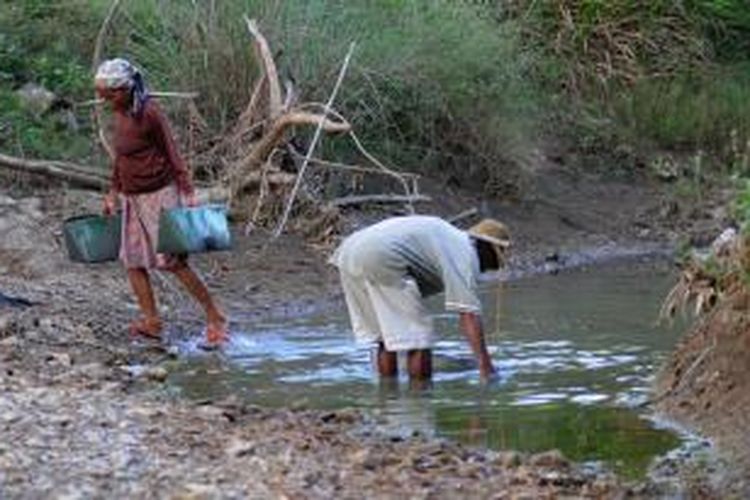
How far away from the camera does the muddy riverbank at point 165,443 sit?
673cm

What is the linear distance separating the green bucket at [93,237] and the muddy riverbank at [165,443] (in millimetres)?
422

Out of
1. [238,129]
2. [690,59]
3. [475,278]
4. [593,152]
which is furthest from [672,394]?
[690,59]

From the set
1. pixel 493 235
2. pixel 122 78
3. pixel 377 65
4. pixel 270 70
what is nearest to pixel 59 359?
pixel 122 78

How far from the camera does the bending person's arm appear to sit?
9422 millimetres

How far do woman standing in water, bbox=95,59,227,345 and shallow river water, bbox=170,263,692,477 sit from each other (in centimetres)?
35

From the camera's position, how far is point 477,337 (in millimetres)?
9492

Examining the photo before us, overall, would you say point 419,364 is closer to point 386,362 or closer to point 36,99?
point 386,362

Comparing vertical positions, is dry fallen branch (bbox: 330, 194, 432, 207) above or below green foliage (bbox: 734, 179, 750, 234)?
below

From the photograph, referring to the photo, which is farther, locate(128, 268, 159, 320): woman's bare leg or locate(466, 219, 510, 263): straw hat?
locate(128, 268, 159, 320): woman's bare leg

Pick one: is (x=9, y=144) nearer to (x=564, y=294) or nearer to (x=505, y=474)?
(x=564, y=294)

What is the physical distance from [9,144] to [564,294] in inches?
191

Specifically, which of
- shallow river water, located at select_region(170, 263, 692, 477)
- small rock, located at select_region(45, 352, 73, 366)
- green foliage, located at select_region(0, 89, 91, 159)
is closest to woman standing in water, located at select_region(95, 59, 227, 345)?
shallow river water, located at select_region(170, 263, 692, 477)

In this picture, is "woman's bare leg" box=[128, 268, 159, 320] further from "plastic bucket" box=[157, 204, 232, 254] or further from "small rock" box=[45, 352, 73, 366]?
"small rock" box=[45, 352, 73, 366]

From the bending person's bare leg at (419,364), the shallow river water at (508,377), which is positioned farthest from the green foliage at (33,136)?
the bending person's bare leg at (419,364)
